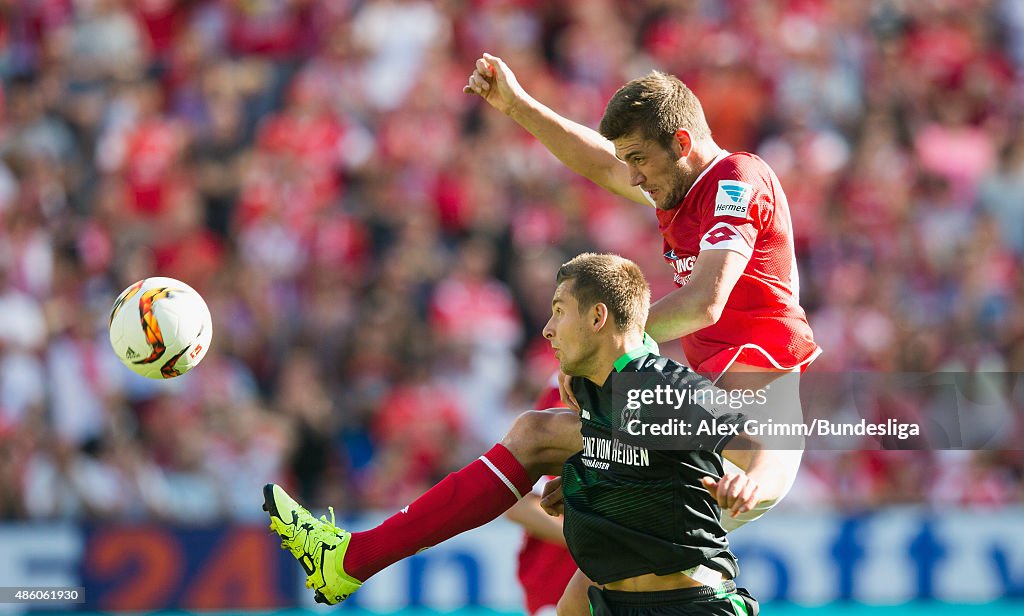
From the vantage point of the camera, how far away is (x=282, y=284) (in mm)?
11820

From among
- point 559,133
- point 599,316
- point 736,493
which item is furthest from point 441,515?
point 559,133

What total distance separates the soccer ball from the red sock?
137 centimetres

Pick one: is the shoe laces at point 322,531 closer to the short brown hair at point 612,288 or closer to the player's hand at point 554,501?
the player's hand at point 554,501

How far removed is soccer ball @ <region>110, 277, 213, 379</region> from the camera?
6.20 metres

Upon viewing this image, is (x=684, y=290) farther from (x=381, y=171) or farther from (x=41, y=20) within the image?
(x=41, y=20)

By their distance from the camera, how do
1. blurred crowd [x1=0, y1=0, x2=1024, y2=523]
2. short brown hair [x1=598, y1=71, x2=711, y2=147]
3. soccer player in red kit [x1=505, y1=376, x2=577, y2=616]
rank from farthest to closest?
blurred crowd [x1=0, y1=0, x2=1024, y2=523], soccer player in red kit [x1=505, y1=376, x2=577, y2=616], short brown hair [x1=598, y1=71, x2=711, y2=147]

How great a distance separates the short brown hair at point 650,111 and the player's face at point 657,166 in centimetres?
3

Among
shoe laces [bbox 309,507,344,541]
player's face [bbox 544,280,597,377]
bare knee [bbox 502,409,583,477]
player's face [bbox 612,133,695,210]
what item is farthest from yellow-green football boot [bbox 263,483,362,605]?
player's face [bbox 612,133,695,210]

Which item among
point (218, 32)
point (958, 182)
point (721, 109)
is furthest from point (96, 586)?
point (958, 182)

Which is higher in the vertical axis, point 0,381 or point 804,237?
point 804,237

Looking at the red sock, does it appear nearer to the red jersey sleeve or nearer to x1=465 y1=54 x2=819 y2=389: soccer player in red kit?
x1=465 y1=54 x2=819 y2=389: soccer player in red kit

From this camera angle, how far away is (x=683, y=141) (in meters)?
5.48

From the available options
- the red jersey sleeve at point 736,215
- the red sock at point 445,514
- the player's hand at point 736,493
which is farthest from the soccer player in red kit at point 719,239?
the player's hand at point 736,493

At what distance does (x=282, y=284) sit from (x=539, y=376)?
2.34 metres
